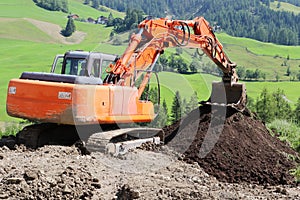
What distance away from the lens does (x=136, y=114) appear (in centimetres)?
1158

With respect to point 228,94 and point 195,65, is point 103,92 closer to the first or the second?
point 228,94

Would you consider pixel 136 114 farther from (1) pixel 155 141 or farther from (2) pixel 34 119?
(2) pixel 34 119

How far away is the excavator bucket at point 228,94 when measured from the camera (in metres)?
13.7

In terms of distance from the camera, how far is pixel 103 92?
1020 centimetres

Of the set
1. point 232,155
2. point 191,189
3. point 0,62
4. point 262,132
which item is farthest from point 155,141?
point 0,62

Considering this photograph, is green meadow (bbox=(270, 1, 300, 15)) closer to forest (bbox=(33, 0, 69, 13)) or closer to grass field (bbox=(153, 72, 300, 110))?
forest (bbox=(33, 0, 69, 13))

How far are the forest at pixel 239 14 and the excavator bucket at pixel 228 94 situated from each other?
288ft

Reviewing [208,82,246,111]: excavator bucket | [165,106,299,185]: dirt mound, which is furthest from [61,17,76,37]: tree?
[165,106,299,185]: dirt mound

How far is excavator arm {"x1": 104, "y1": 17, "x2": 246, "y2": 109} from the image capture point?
37.0ft

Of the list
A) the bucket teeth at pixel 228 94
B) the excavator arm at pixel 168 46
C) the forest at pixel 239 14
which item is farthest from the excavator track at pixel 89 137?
the forest at pixel 239 14

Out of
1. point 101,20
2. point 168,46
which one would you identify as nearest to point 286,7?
point 101,20

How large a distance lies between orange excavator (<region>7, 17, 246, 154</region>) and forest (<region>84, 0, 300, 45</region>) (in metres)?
89.1

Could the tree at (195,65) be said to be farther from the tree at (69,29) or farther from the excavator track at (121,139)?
the tree at (69,29)

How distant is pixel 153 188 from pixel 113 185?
40.0 inches
